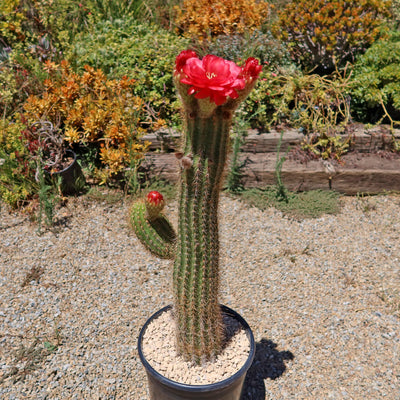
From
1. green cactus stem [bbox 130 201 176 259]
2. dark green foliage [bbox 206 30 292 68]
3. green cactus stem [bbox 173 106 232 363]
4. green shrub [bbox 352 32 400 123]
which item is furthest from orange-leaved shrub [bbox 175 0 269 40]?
green cactus stem [bbox 173 106 232 363]

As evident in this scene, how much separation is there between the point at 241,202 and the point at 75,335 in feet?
6.57

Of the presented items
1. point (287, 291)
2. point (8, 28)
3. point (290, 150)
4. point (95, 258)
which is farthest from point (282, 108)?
point (8, 28)

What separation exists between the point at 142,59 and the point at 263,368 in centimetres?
340

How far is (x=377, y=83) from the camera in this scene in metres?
4.43

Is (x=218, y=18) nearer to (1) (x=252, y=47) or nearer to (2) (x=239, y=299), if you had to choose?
(1) (x=252, y=47)

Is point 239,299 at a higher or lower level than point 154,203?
lower

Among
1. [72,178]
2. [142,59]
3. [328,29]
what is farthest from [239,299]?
[328,29]

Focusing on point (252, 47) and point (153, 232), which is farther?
point (252, 47)

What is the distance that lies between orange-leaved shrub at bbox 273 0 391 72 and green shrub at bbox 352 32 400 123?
8.3 inches

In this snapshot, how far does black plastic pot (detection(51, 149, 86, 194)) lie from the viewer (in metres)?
3.85

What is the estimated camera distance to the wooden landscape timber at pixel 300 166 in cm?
412

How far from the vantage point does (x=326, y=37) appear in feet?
15.0

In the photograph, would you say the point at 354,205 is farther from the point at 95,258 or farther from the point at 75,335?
the point at 75,335

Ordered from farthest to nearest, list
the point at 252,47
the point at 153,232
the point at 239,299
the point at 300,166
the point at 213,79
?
the point at 252,47 < the point at 300,166 < the point at 239,299 < the point at 153,232 < the point at 213,79
